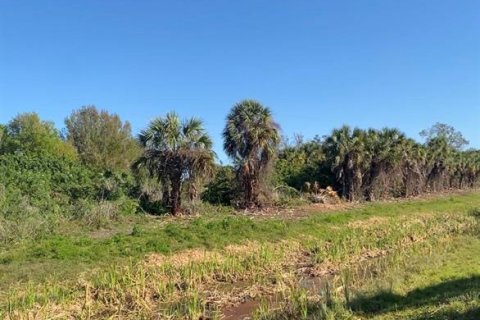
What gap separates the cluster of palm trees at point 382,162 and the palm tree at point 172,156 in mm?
14778

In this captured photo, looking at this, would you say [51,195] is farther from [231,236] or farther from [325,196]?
[325,196]

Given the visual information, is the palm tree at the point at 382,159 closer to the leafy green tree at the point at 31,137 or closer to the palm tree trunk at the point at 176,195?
the palm tree trunk at the point at 176,195

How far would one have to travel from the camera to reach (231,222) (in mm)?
20922

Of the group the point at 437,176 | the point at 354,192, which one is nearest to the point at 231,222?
the point at 354,192

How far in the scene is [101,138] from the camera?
53.1 metres

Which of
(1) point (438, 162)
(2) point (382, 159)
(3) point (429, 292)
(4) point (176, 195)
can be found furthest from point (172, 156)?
(1) point (438, 162)

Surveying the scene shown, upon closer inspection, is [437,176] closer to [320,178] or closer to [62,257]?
[320,178]

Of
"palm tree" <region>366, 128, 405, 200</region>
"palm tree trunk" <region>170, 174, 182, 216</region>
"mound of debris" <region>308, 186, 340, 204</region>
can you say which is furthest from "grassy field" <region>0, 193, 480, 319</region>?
"palm tree" <region>366, 128, 405, 200</region>

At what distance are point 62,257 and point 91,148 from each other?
39565 mm

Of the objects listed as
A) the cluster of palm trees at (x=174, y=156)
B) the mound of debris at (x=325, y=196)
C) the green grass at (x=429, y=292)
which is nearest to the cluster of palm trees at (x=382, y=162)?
the mound of debris at (x=325, y=196)

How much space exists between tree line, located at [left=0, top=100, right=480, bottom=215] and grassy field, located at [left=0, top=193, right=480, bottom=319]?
359 centimetres

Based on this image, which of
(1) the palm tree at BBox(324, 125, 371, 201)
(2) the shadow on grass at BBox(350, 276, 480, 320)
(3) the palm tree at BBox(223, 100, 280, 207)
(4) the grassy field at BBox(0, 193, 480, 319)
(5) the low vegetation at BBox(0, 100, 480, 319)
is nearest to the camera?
(2) the shadow on grass at BBox(350, 276, 480, 320)

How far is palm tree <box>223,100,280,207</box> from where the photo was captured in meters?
29.1

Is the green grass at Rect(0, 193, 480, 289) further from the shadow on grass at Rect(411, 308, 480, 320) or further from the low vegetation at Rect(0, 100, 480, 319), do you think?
the shadow on grass at Rect(411, 308, 480, 320)
